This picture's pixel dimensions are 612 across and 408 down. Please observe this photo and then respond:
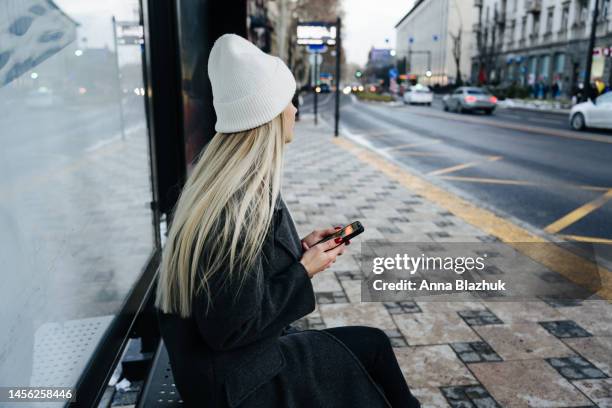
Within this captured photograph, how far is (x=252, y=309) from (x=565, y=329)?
259cm

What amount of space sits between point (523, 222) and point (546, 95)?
43100mm

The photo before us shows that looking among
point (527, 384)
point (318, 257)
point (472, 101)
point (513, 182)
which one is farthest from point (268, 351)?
point (472, 101)

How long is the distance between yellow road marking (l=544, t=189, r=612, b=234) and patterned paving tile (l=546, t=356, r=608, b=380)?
124 inches

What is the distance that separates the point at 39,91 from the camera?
1.83 m

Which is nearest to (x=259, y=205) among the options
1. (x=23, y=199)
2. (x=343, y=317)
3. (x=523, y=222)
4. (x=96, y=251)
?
(x=23, y=199)

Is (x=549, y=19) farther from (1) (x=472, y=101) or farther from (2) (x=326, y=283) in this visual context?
(2) (x=326, y=283)

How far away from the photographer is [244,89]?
5.57ft

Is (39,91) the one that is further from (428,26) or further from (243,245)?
(428,26)

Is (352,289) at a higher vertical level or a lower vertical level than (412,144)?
higher

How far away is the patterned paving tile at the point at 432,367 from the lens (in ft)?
9.39

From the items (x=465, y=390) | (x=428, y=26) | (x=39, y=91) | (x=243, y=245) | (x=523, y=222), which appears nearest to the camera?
(x=243, y=245)

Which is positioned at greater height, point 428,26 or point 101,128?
point 428,26

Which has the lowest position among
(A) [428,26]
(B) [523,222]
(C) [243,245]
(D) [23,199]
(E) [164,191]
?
(B) [523,222]

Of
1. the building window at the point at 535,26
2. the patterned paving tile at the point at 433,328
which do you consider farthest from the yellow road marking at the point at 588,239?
the building window at the point at 535,26
